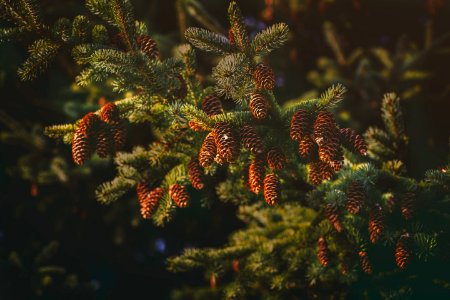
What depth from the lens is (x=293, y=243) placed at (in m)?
2.20

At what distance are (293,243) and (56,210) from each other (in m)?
2.25

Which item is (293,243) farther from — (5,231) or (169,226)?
(5,231)

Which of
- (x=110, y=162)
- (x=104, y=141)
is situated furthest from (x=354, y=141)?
(x=110, y=162)

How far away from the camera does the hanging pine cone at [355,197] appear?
1.58m

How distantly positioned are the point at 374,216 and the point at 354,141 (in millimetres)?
365

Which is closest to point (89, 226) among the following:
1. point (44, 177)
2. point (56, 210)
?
point (56, 210)

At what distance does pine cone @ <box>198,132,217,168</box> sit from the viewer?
1.47m

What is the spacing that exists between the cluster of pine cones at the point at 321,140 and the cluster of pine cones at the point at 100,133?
29.6 inches

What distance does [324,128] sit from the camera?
1.44 m

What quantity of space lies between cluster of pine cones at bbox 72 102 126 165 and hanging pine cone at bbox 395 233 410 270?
1.26 m

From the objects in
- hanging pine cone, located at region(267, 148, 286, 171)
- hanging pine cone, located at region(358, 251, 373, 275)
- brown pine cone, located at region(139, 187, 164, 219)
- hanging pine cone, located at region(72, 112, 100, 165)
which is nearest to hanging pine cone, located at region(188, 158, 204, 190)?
brown pine cone, located at region(139, 187, 164, 219)

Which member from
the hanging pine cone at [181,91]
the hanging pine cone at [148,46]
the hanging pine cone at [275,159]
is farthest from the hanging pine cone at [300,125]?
the hanging pine cone at [148,46]

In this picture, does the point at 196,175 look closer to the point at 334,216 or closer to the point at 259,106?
the point at 259,106

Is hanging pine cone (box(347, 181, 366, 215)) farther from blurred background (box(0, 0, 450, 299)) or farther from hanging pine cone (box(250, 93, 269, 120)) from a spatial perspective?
blurred background (box(0, 0, 450, 299))
